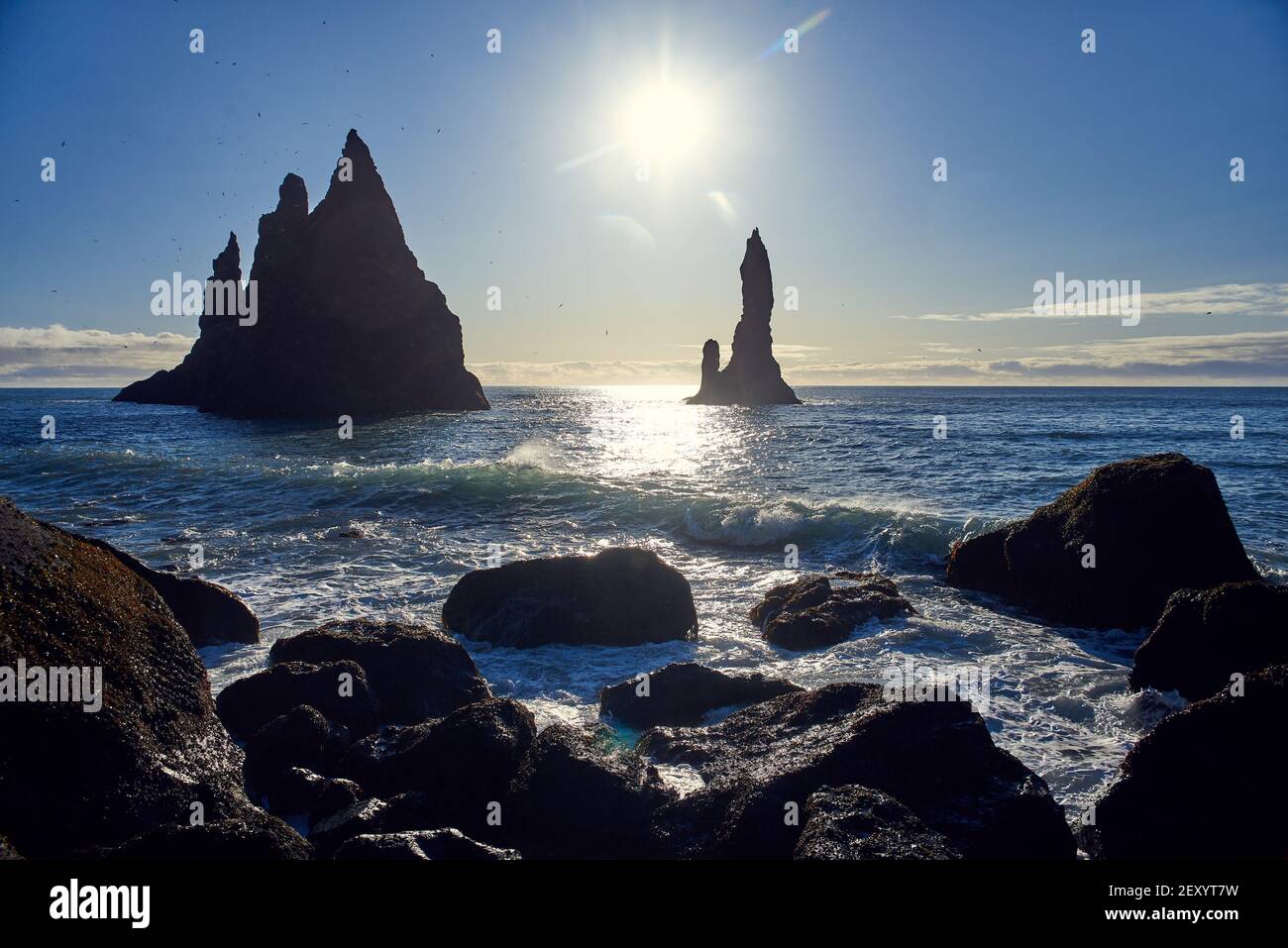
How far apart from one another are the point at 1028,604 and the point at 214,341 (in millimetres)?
98628

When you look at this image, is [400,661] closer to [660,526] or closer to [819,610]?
[819,610]

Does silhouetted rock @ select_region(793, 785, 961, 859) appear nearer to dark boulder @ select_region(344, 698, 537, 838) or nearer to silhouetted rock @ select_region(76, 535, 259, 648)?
dark boulder @ select_region(344, 698, 537, 838)

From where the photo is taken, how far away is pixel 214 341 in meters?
86.5

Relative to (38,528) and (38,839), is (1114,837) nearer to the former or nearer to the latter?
(38,839)

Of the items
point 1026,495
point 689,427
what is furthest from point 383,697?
point 689,427

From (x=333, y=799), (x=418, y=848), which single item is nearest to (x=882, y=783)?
(x=418, y=848)

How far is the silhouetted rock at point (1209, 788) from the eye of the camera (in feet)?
15.7

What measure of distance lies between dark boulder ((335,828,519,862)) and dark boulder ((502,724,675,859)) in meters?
0.69

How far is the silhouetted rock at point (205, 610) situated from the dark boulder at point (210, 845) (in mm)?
5917

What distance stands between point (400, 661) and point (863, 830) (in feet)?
17.1

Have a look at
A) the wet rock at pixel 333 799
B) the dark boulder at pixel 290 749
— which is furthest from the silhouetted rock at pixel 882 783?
the dark boulder at pixel 290 749

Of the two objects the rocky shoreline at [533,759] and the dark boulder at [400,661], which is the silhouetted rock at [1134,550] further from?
the dark boulder at [400,661]

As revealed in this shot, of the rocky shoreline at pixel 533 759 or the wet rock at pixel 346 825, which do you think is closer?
the rocky shoreline at pixel 533 759

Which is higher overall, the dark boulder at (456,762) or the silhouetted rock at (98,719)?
the silhouetted rock at (98,719)
